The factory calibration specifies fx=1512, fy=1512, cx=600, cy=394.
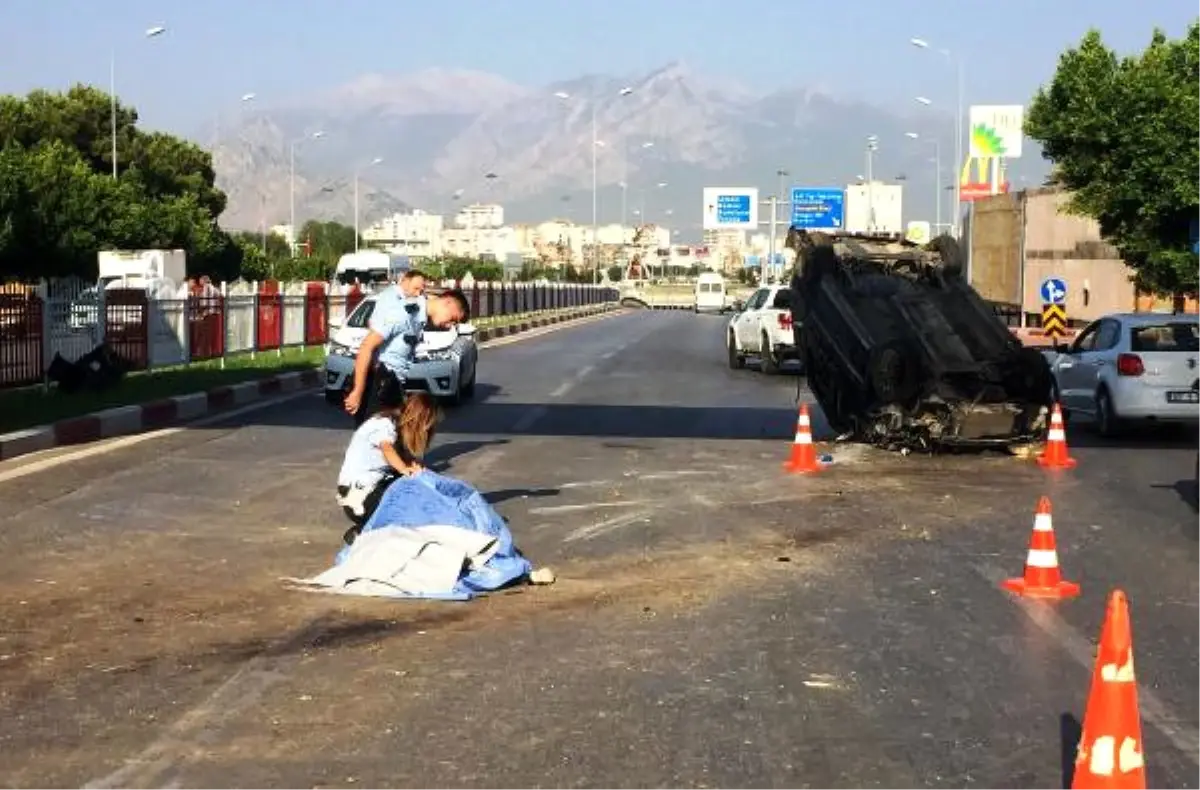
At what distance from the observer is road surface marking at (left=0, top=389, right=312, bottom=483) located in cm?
1272

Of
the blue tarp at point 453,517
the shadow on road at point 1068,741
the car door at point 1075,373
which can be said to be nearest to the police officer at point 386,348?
the blue tarp at point 453,517

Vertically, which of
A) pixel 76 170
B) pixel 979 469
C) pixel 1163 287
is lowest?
pixel 979 469

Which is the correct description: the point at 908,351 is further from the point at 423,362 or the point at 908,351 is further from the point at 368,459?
the point at 368,459

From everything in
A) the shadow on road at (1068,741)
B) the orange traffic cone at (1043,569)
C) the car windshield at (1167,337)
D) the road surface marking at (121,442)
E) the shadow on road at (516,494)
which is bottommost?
the road surface marking at (121,442)

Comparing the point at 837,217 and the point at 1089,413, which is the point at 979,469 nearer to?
the point at 1089,413

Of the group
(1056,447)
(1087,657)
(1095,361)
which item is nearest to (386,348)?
(1087,657)

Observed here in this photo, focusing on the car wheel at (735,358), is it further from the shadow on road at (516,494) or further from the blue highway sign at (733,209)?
the blue highway sign at (733,209)

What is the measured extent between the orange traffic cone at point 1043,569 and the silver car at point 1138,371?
7.84 m

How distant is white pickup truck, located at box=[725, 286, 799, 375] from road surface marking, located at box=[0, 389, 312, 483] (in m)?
9.84

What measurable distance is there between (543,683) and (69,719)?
71.6 inches

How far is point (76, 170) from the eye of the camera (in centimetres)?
5394

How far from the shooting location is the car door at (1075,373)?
17703 millimetres

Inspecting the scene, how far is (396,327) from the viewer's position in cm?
1073

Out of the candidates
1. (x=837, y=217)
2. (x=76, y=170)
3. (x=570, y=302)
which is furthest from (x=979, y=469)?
(x=570, y=302)
